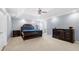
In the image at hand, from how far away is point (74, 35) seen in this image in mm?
3428

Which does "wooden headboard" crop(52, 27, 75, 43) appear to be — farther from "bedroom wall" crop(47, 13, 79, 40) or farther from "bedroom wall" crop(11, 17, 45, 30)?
"bedroom wall" crop(11, 17, 45, 30)

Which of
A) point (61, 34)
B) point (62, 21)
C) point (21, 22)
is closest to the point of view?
point (21, 22)

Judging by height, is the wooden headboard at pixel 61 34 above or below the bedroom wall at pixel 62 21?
below

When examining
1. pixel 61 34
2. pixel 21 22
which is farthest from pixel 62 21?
pixel 21 22

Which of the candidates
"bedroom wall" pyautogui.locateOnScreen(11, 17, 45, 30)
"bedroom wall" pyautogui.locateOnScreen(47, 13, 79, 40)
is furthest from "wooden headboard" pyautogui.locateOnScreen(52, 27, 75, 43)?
"bedroom wall" pyautogui.locateOnScreen(11, 17, 45, 30)

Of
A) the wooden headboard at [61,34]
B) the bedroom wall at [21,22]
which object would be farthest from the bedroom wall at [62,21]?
the bedroom wall at [21,22]

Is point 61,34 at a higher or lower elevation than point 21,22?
lower

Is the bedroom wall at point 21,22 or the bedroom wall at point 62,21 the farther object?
the bedroom wall at point 62,21

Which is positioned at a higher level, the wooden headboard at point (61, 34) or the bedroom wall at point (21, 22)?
the bedroom wall at point (21, 22)

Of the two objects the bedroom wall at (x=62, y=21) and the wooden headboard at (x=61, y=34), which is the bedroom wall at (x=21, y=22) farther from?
the wooden headboard at (x=61, y=34)

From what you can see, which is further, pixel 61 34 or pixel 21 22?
pixel 61 34

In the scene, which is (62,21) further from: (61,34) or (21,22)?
(21,22)
